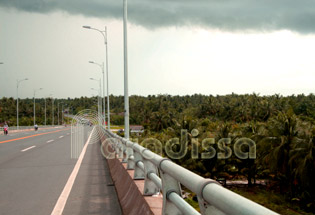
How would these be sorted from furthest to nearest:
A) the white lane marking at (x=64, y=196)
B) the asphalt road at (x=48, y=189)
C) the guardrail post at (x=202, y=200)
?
1. the asphalt road at (x=48, y=189)
2. the white lane marking at (x=64, y=196)
3. the guardrail post at (x=202, y=200)

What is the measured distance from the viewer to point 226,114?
130375 millimetres

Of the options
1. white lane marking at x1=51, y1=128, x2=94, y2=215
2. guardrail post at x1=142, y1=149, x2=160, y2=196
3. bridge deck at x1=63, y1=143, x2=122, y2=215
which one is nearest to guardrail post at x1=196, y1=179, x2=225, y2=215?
guardrail post at x1=142, y1=149, x2=160, y2=196

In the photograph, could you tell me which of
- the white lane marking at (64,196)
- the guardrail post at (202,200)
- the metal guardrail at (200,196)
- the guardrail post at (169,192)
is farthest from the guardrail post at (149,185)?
the guardrail post at (202,200)

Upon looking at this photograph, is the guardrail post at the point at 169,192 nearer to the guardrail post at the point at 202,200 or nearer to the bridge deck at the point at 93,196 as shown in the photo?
the guardrail post at the point at 202,200

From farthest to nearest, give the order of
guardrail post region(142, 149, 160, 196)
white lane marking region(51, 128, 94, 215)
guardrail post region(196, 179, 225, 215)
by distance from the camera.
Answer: white lane marking region(51, 128, 94, 215), guardrail post region(142, 149, 160, 196), guardrail post region(196, 179, 225, 215)

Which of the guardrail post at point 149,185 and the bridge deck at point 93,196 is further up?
the guardrail post at point 149,185

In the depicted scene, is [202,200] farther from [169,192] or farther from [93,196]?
[93,196]

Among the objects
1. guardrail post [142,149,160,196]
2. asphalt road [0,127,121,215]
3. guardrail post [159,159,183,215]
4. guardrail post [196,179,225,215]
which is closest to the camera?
guardrail post [196,179,225,215]

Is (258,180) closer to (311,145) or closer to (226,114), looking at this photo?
(311,145)

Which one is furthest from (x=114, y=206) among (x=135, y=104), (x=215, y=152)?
(x=135, y=104)

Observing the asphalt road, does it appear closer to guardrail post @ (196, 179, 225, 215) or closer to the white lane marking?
the white lane marking

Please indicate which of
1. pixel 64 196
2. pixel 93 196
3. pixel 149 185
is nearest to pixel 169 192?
pixel 149 185

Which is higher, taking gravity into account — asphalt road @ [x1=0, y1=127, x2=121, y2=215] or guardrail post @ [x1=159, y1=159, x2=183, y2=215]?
guardrail post @ [x1=159, y1=159, x2=183, y2=215]

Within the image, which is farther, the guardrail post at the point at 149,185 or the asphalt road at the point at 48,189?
the asphalt road at the point at 48,189
